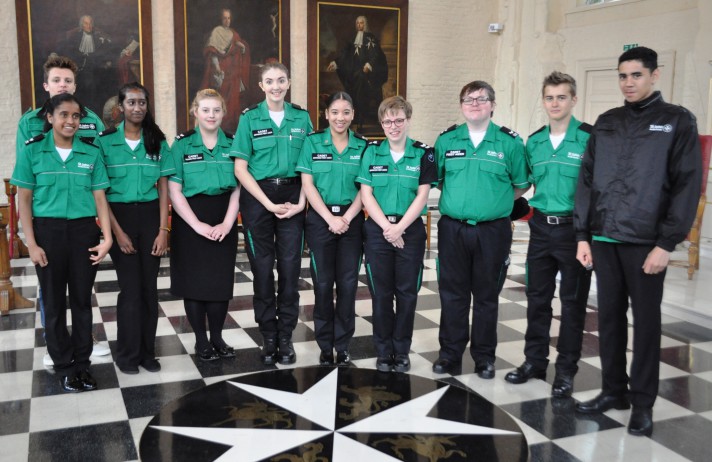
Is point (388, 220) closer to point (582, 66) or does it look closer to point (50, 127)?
point (50, 127)

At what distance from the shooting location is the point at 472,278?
3691 millimetres

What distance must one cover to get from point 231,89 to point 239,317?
17.4 ft

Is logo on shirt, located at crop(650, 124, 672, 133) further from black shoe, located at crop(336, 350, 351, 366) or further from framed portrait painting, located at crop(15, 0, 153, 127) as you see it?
framed portrait painting, located at crop(15, 0, 153, 127)

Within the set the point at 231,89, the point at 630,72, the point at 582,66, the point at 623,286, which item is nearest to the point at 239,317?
the point at 623,286

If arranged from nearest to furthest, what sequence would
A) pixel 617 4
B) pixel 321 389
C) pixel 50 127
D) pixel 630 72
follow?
pixel 630 72, pixel 321 389, pixel 50 127, pixel 617 4

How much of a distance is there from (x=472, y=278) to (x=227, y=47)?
6717 millimetres

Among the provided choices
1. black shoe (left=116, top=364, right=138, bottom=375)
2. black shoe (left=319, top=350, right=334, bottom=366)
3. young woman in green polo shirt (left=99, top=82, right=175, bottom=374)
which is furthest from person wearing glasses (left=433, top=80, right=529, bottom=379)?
black shoe (left=116, top=364, right=138, bottom=375)

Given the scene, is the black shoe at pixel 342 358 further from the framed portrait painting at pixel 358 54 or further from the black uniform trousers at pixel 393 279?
the framed portrait painting at pixel 358 54

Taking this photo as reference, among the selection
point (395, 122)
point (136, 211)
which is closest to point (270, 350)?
point (136, 211)

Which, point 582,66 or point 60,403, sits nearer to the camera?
point 60,403

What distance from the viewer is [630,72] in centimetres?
295

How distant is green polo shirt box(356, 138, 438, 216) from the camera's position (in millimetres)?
3609

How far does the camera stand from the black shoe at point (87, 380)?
11.3 ft

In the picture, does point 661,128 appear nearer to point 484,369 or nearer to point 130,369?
point 484,369
